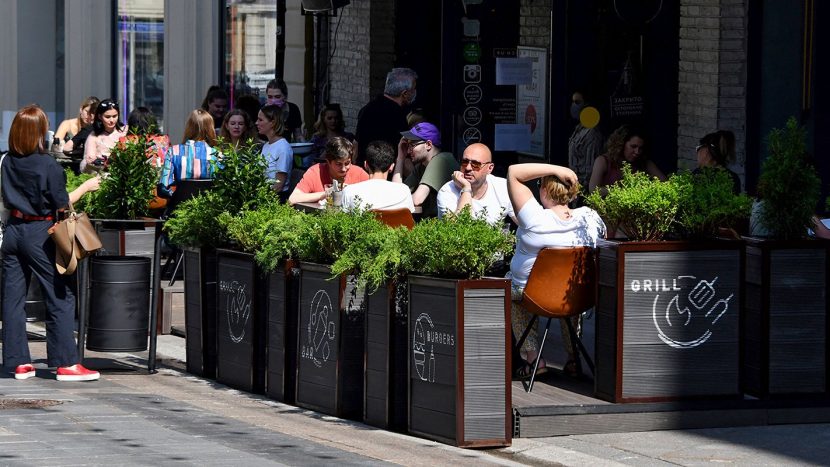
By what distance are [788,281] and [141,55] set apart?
17758mm

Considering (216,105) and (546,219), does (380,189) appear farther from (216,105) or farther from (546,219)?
(216,105)

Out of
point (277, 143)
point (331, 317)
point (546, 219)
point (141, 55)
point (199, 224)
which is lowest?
point (331, 317)

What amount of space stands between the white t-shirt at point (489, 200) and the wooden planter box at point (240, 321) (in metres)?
1.30

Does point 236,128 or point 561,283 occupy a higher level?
point 236,128

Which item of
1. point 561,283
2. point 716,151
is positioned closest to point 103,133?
point 716,151

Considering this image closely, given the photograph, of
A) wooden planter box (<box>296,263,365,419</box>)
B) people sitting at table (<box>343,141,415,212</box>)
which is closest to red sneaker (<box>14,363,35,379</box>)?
wooden planter box (<box>296,263,365,419</box>)

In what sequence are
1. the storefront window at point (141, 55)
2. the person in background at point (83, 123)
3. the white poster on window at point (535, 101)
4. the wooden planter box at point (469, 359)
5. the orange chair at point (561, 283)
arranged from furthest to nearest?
the storefront window at point (141, 55) < the person in background at point (83, 123) < the white poster on window at point (535, 101) < the orange chair at point (561, 283) < the wooden planter box at point (469, 359)

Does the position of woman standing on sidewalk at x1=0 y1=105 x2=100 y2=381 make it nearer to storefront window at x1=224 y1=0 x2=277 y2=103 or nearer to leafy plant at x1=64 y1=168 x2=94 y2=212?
leafy plant at x1=64 y1=168 x2=94 y2=212

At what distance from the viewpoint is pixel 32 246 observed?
11.0m

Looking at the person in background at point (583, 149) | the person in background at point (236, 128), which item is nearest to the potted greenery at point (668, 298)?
the person in background at point (583, 149)

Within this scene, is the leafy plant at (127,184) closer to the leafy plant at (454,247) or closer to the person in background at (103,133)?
the leafy plant at (454,247)

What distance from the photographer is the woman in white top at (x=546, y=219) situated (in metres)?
9.62

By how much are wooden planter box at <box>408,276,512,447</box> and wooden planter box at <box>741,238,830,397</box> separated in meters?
1.51

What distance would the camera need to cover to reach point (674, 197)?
930 cm
